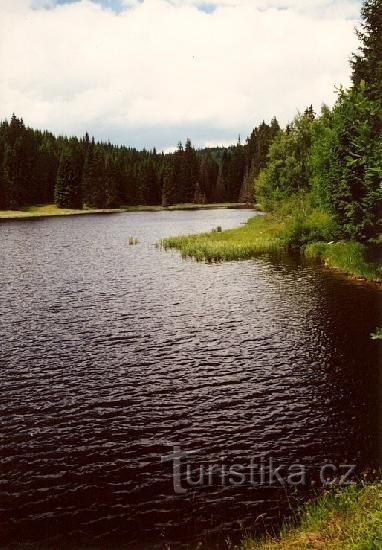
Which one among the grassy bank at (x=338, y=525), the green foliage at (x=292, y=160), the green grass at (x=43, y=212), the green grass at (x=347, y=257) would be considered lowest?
the grassy bank at (x=338, y=525)

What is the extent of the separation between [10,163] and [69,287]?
113 metres

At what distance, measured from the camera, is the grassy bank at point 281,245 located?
45559 millimetres

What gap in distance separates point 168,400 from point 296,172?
5282cm

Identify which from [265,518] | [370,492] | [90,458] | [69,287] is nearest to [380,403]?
[370,492]

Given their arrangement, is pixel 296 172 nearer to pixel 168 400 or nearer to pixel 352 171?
pixel 352 171

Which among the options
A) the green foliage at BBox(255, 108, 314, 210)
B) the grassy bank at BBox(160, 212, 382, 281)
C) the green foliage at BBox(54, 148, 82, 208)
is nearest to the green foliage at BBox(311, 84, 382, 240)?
the grassy bank at BBox(160, 212, 382, 281)

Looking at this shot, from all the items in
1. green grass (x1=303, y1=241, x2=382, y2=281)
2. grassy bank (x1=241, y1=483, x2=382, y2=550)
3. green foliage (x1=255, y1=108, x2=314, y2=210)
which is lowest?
grassy bank (x1=241, y1=483, x2=382, y2=550)

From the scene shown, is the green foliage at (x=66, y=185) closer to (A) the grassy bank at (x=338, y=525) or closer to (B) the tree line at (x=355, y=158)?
(B) the tree line at (x=355, y=158)

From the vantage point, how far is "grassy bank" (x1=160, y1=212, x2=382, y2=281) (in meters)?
45.6

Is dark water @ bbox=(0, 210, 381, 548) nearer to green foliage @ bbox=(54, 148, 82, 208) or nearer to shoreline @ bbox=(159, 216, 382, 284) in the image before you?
shoreline @ bbox=(159, 216, 382, 284)

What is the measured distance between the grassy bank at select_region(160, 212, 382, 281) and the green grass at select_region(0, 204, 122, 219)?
3111 inches

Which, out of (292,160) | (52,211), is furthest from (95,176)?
(292,160)

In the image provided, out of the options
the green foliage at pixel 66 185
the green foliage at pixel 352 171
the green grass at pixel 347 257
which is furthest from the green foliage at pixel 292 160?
the green foliage at pixel 66 185

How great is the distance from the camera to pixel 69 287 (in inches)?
1564
